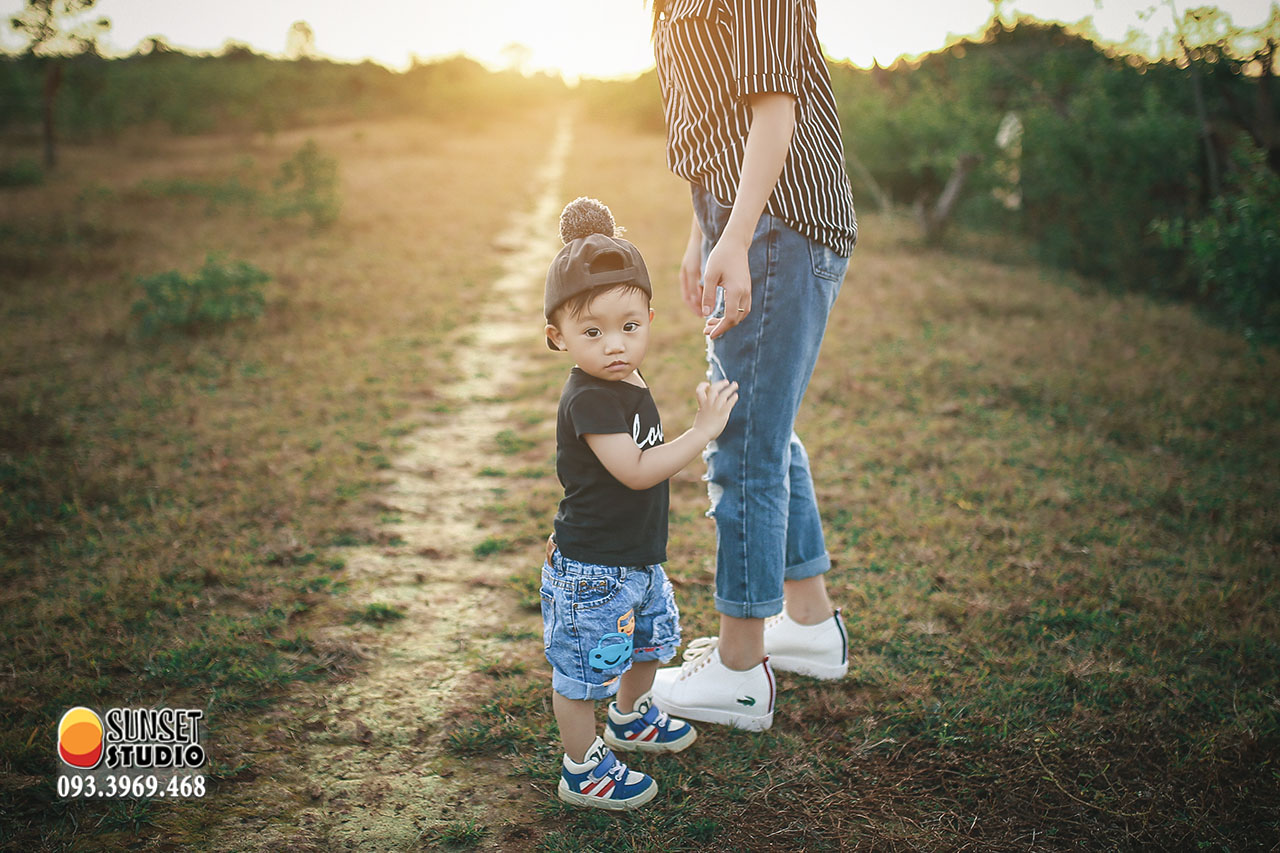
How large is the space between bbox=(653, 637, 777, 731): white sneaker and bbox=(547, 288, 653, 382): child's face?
919 millimetres

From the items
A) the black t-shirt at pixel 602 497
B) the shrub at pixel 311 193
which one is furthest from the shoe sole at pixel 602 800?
the shrub at pixel 311 193

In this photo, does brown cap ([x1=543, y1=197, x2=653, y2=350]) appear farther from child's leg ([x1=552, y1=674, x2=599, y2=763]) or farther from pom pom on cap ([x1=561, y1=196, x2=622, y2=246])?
child's leg ([x1=552, y1=674, x2=599, y2=763])

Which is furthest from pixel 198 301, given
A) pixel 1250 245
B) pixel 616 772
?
pixel 1250 245

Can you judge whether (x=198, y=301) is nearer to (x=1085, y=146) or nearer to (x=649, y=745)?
(x=649, y=745)

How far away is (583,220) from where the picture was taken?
65.9 inches

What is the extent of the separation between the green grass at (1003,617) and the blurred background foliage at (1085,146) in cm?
123

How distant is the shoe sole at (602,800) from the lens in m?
1.79

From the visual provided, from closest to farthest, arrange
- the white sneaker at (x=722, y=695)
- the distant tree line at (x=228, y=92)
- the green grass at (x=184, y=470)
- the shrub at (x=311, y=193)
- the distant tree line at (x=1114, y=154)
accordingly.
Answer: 1. the white sneaker at (x=722, y=695)
2. the green grass at (x=184, y=470)
3. the distant tree line at (x=1114, y=154)
4. the shrub at (x=311, y=193)
5. the distant tree line at (x=228, y=92)

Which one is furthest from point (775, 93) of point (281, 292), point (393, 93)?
point (393, 93)

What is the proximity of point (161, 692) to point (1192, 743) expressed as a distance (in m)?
2.86

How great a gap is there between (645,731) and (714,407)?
0.92 metres

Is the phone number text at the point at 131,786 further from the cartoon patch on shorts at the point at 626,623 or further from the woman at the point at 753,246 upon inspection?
the woman at the point at 753,246

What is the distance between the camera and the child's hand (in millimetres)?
1612

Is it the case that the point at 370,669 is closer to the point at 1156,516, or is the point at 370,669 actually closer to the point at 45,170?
the point at 1156,516
